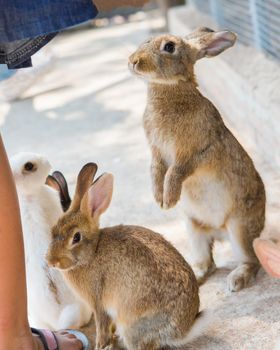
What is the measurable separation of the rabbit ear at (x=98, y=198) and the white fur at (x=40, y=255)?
19cm

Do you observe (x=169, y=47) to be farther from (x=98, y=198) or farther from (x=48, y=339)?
(x=48, y=339)

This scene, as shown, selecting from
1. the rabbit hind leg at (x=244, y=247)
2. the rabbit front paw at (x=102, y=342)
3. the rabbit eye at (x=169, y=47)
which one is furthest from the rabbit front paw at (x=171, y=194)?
the rabbit front paw at (x=102, y=342)

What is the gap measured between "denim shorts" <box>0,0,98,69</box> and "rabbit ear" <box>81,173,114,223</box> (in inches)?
18.0

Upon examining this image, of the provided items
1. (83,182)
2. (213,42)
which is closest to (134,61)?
(213,42)

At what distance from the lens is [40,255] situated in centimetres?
250

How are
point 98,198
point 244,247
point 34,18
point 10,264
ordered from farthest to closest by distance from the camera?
point 244,247 < point 98,198 < point 34,18 < point 10,264

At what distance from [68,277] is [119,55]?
15.9ft

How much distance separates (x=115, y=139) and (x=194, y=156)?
209 cm

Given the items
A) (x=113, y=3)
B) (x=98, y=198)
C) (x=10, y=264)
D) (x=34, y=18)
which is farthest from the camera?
(x=113, y=3)

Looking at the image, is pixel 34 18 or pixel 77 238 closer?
pixel 34 18

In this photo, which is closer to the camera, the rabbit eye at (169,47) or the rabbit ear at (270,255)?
the rabbit ear at (270,255)

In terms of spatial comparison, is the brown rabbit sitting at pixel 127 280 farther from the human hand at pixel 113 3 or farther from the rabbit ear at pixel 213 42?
the rabbit ear at pixel 213 42

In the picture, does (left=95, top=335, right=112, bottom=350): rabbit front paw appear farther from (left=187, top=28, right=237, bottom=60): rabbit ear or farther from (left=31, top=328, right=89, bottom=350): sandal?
(left=187, top=28, right=237, bottom=60): rabbit ear

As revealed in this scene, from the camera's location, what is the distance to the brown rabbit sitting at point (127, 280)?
229 centimetres
